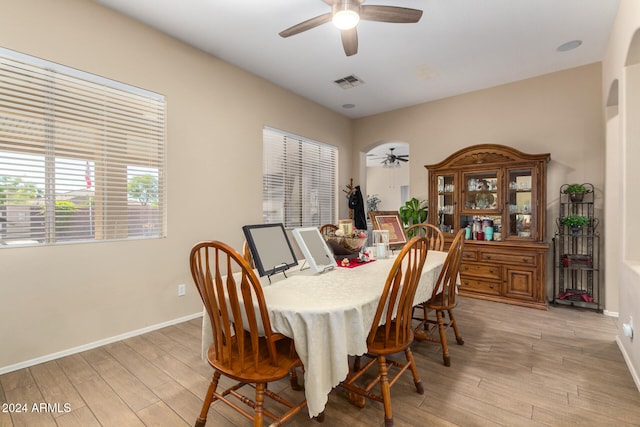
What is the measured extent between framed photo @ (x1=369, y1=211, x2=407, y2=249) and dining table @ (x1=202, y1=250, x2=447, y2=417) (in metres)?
1.11

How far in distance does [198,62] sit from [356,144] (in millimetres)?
3201

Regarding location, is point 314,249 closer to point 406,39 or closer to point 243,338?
point 243,338

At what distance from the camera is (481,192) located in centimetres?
409

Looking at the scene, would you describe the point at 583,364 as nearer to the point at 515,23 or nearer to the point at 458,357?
the point at 458,357

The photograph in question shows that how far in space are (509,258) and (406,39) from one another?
9.27 feet

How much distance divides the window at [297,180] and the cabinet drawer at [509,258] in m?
2.43

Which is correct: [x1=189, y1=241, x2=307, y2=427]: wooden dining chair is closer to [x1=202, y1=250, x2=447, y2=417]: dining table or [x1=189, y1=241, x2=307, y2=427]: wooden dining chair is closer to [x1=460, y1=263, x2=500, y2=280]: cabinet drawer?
[x1=202, y1=250, x2=447, y2=417]: dining table

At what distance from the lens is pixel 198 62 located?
10.9 ft

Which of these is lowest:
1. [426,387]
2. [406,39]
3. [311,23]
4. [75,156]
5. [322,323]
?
[426,387]

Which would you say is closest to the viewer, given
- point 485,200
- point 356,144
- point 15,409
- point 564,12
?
point 15,409

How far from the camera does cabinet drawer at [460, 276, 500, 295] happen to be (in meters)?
3.84

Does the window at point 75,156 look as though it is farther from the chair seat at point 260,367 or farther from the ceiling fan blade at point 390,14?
the ceiling fan blade at point 390,14

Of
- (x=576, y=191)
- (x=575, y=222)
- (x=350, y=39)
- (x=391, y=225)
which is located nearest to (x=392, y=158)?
(x=576, y=191)

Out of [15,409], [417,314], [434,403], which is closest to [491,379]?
[434,403]
